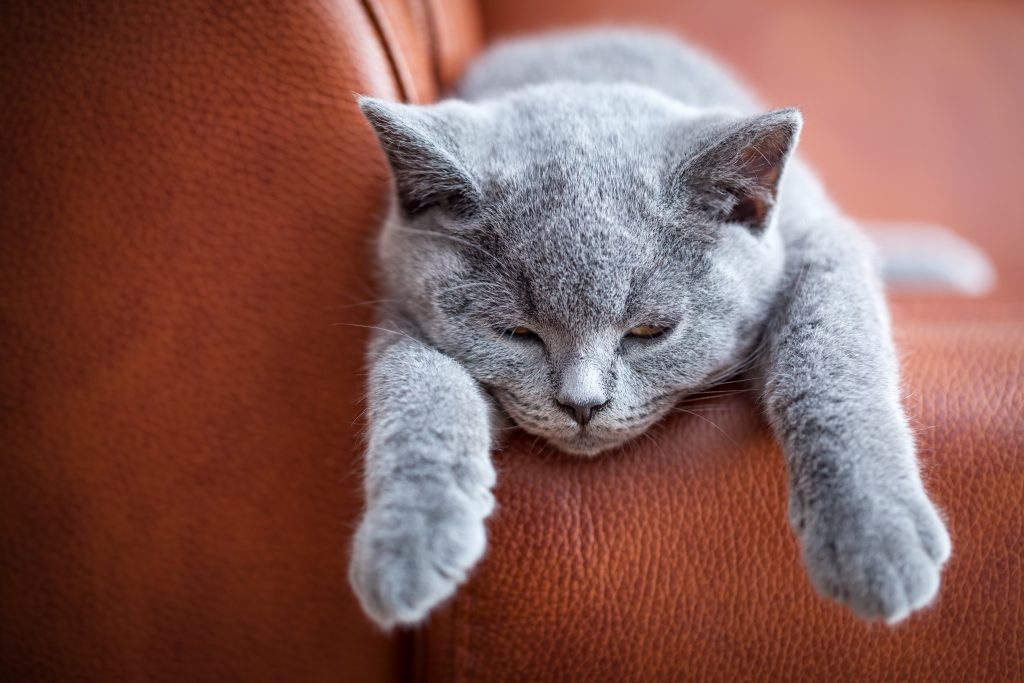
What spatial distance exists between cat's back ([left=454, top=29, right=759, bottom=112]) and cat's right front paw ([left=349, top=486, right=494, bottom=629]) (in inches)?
30.2

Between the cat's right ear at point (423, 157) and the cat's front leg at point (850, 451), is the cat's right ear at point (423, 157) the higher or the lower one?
the higher one

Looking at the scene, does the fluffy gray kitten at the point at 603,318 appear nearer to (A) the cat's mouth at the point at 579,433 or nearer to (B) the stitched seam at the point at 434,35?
(A) the cat's mouth at the point at 579,433

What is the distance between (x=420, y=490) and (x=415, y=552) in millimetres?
60

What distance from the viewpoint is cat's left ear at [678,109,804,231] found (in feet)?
2.61

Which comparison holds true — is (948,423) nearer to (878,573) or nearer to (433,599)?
(878,573)

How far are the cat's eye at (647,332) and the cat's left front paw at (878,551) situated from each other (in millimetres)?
254

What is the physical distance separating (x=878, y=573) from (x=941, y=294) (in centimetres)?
83

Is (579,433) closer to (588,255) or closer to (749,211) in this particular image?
(588,255)

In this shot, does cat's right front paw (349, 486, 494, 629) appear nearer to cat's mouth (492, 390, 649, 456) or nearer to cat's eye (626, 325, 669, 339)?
cat's mouth (492, 390, 649, 456)

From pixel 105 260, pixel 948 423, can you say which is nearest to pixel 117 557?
pixel 105 260

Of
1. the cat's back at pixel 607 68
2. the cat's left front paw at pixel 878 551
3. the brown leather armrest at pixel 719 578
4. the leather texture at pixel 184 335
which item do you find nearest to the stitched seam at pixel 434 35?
the cat's back at pixel 607 68

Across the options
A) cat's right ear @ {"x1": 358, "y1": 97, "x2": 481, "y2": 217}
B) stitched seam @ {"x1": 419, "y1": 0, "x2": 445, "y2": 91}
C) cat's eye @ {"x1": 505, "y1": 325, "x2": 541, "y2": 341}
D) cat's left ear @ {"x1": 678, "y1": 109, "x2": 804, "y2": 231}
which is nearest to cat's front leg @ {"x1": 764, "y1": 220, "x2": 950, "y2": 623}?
cat's left ear @ {"x1": 678, "y1": 109, "x2": 804, "y2": 231}

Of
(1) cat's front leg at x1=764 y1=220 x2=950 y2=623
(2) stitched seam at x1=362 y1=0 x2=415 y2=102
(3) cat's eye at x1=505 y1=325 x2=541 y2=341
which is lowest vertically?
(1) cat's front leg at x1=764 y1=220 x2=950 y2=623

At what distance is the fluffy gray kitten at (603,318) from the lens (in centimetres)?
68
